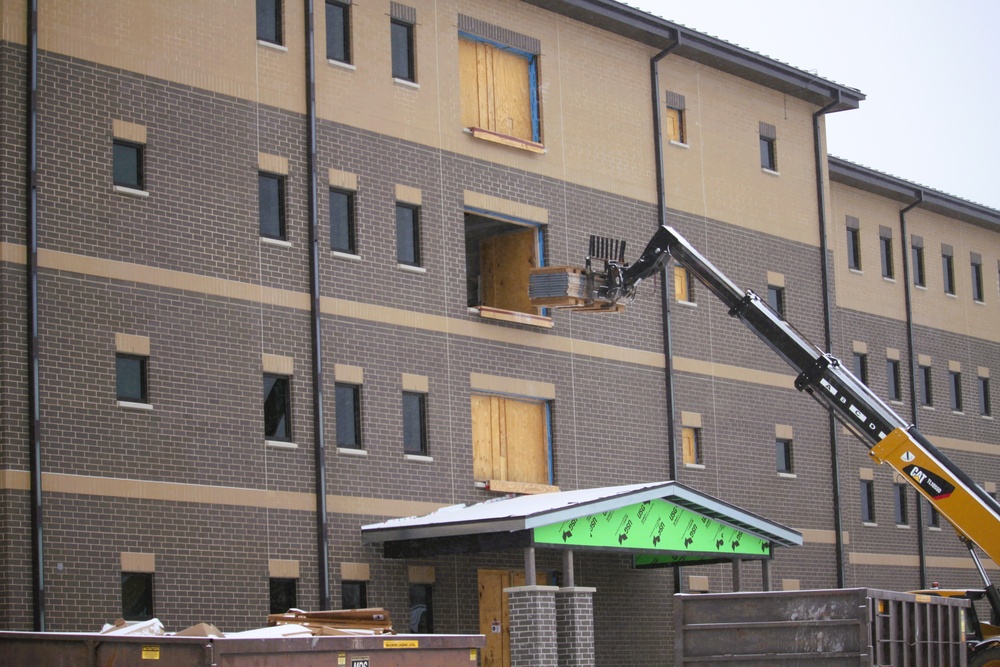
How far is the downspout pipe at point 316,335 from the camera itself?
93.6 feet

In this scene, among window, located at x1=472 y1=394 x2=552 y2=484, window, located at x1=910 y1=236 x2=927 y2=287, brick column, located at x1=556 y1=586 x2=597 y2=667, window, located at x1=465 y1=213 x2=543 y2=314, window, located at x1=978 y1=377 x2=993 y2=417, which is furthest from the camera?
window, located at x1=978 y1=377 x2=993 y2=417

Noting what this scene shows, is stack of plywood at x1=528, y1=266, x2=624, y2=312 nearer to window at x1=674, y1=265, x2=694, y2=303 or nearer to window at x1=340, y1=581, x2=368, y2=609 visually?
window at x1=674, y1=265, x2=694, y2=303

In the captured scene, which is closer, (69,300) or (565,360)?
(69,300)

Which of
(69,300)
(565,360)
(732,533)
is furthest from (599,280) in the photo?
(69,300)

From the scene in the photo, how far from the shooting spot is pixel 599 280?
3125 centimetres

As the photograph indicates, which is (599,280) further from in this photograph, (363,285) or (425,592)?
(425,592)

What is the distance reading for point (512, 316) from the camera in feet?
107

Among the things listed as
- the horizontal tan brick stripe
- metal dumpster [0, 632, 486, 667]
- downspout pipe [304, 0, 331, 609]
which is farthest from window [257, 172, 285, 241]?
metal dumpster [0, 632, 486, 667]

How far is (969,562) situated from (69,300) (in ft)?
96.7

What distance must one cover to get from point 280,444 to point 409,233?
18.5ft

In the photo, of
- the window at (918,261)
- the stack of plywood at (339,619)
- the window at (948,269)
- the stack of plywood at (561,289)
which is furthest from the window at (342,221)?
the window at (948,269)

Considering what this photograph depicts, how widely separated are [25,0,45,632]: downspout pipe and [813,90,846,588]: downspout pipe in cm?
2137

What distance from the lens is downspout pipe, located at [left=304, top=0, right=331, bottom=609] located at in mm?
28531

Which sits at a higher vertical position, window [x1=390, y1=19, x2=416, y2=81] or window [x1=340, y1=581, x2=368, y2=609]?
window [x1=390, y1=19, x2=416, y2=81]
